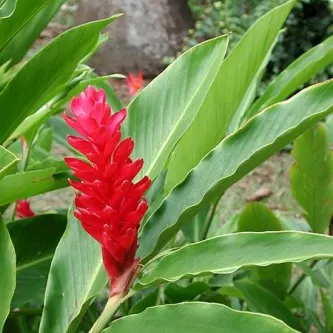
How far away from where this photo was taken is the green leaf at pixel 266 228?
1131mm

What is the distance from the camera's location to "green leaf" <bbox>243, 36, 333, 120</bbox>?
102 cm

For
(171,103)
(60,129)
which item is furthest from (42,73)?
(60,129)

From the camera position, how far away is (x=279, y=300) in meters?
1.13

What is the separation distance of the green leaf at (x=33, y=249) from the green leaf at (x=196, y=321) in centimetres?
38

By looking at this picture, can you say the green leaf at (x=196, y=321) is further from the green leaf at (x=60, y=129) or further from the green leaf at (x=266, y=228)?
the green leaf at (x=60, y=129)

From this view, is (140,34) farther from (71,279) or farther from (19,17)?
(71,279)

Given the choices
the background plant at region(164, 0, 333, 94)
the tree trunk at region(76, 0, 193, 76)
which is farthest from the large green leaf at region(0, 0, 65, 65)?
the tree trunk at region(76, 0, 193, 76)

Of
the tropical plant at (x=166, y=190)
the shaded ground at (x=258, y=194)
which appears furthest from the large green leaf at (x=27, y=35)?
the shaded ground at (x=258, y=194)

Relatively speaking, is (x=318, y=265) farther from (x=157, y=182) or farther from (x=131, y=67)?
(x=131, y=67)

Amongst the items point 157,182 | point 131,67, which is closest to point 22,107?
point 157,182

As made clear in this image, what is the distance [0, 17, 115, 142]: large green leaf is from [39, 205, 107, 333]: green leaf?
16 cm

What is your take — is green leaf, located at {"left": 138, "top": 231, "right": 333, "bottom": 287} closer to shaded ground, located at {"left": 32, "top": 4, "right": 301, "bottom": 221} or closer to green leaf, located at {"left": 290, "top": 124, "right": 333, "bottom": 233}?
green leaf, located at {"left": 290, "top": 124, "right": 333, "bottom": 233}

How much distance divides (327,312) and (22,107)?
1.72ft

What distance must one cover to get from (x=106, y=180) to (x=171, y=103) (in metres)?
0.27
